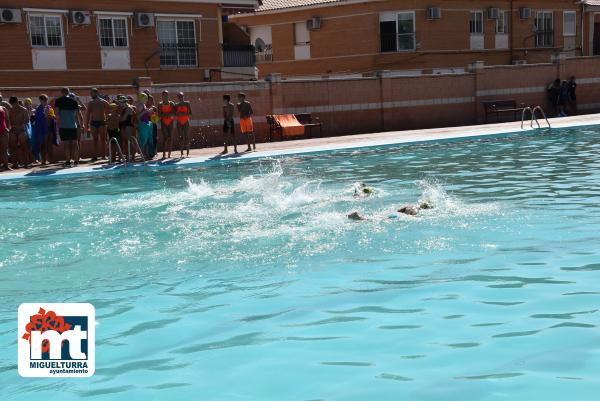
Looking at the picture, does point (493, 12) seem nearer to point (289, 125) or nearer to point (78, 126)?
point (289, 125)

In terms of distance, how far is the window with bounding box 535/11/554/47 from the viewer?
4097 cm

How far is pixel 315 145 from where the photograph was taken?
2323 centimetres

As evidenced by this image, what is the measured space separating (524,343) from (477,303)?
112cm

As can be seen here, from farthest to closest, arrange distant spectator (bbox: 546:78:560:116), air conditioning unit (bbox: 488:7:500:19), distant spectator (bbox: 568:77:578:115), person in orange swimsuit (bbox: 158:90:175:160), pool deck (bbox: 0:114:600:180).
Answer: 1. air conditioning unit (bbox: 488:7:500:19)
2. distant spectator (bbox: 568:77:578:115)
3. distant spectator (bbox: 546:78:560:116)
4. person in orange swimsuit (bbox: 158:90:175:160)
5. pool deck (bbox: 0:114:600:180)

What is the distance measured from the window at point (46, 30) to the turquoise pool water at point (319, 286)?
44.4ft

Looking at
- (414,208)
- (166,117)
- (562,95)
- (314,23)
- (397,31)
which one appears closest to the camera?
(414,208)

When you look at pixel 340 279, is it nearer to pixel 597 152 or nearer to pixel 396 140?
pixel 597 152

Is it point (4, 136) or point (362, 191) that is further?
point (4, 136)

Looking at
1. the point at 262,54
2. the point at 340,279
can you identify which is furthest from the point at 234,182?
the point at 262,54

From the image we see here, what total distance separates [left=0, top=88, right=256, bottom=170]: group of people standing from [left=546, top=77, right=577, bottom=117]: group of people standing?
1756cm

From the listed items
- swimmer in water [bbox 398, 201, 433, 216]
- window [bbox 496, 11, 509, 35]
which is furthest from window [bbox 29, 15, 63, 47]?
window [bbox 496, 11, 509, 35]

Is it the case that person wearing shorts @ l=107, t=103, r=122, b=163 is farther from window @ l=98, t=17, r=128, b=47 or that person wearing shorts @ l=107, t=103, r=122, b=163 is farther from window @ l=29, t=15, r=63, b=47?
window @ l=98, t=17, r=128, b=47

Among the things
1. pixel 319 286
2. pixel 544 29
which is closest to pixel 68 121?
pixel 319 286

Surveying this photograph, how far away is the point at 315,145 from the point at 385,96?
5.94m
